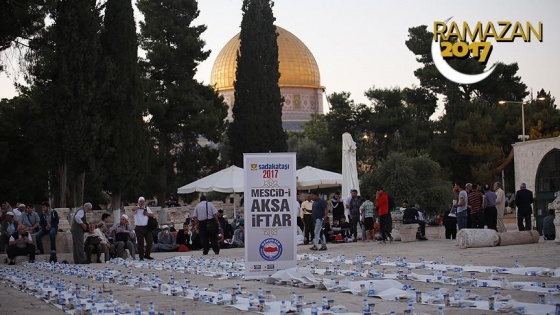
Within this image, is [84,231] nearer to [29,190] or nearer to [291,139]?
[29,190]

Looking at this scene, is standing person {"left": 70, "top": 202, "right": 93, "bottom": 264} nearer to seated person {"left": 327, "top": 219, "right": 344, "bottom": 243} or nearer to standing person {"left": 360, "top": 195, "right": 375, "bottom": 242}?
standing person {"left": 360, "top": 195, "right": 375, "bottom": 242}

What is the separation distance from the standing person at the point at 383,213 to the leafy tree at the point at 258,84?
72.1ft

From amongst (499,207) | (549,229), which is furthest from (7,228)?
(549,229)

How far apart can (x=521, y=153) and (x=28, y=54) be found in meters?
17.8

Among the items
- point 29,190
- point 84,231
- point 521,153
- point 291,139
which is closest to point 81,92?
point 29,190

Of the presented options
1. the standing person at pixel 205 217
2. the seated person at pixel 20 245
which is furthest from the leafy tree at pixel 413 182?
the seated person at pixel 20 245

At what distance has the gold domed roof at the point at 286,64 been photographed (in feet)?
295

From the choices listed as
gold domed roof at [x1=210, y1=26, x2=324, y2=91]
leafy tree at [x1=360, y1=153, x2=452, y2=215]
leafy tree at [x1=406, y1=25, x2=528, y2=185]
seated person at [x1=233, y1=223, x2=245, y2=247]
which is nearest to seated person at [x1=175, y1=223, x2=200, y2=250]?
seated person at [x1=233, y1=223, x2=245, y2=247]

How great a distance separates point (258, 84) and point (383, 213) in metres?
23.0

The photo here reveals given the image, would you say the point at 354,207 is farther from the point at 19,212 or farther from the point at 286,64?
the point at 286,64

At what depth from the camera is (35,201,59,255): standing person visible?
72.1 ft

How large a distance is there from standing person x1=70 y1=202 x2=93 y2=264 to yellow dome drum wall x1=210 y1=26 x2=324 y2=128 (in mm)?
69119

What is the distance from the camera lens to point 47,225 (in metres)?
22.4

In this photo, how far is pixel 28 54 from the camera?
30125mm
